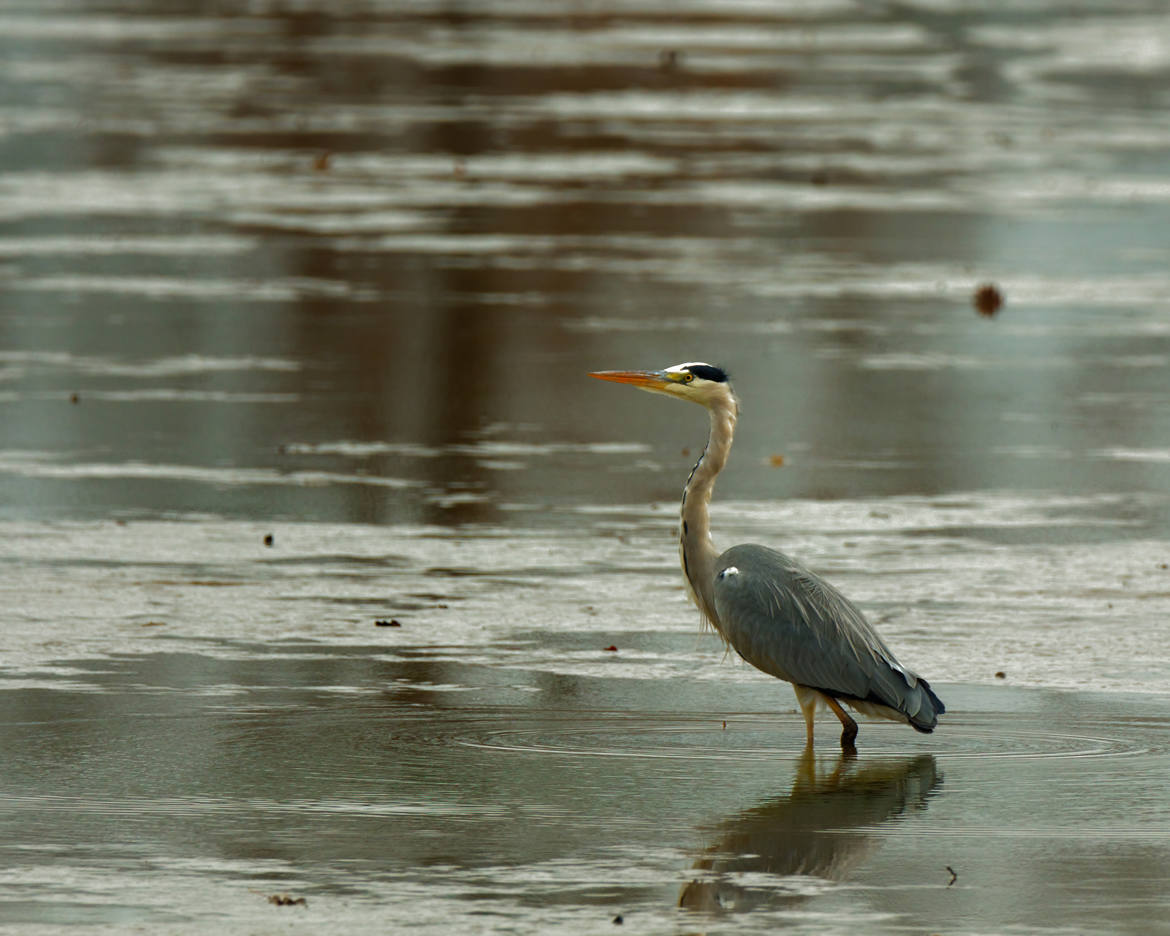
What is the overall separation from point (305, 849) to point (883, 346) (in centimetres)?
1016

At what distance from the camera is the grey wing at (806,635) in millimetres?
7918

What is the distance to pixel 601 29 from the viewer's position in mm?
42625

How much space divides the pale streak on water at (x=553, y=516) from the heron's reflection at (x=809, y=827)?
0.02 meters

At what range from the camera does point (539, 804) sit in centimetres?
736

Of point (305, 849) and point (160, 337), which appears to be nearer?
point (305, 849)

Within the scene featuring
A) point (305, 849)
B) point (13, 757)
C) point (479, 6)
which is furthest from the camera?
point (479, 6)

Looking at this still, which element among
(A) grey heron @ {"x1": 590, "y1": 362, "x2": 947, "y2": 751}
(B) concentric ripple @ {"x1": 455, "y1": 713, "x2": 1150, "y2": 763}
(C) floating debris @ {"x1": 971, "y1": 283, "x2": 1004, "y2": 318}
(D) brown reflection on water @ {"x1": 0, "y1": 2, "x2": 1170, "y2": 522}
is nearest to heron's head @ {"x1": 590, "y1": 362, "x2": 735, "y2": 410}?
(A) grey heron @ {"x1": 590, "y1": 362, "x2": 947, "y2": 751}

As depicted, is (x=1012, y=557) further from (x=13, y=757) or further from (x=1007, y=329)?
(x=1007, y=329)

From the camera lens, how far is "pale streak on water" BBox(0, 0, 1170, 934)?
686 cm

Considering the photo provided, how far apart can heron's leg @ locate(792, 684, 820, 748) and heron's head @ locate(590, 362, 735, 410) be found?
120 cm

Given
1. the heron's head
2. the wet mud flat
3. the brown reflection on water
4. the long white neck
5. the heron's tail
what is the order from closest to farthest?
the wet mud flat, the heron's tail, the long white neck, the heron's head, the brown reflection on water

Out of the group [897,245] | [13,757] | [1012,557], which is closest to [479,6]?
[897,245]

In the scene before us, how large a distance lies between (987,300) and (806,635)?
412 inches

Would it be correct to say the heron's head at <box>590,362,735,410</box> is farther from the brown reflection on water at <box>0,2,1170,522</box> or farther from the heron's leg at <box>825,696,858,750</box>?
the brown reflection on water at <box>0,2,1170,522</box>
